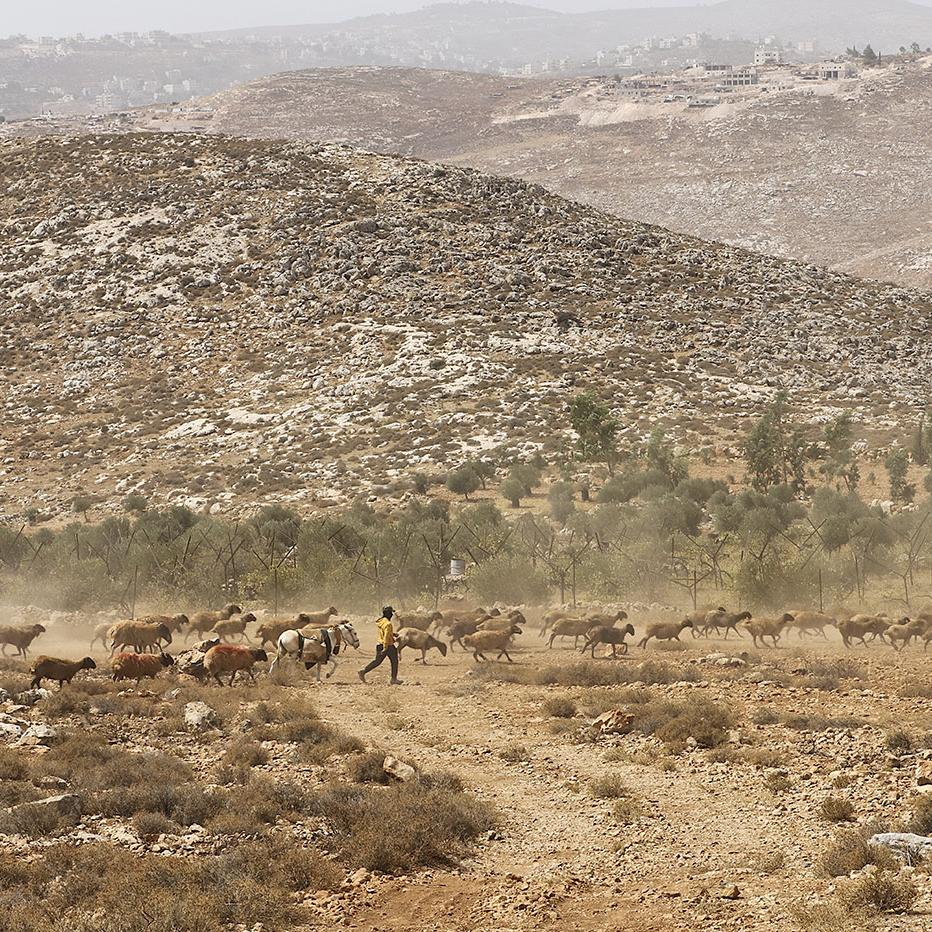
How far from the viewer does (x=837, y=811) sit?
1159 centimetres

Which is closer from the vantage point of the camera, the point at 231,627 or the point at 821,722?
the point at 821,722

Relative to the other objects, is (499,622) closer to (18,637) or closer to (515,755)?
(515,755)

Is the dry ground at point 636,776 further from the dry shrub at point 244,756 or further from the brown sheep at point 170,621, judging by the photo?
the brown sheep at point 170,621

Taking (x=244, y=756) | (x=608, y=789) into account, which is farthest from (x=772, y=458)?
(x=244, y=756)

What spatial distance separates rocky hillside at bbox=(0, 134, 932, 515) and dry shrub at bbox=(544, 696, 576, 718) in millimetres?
21333

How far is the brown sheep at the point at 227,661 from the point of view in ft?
59.2

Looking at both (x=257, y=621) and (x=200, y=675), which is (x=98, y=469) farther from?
(x=200, y=675)

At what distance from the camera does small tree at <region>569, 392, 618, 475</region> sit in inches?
1499

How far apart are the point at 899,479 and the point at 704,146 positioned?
393 ft

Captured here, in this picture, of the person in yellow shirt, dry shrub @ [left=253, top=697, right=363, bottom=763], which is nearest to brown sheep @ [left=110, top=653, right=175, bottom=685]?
dry shrub @ [left=253, top=697, right=363, bottom=763]

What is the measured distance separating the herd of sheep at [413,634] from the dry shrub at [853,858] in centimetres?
915

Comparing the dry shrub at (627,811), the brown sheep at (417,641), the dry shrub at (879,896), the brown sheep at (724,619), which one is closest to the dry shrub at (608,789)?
the dry shrub at (627,811)

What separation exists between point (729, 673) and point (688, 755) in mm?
4165

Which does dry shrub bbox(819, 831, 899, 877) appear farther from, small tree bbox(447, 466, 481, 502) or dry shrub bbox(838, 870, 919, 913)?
small tree bbox(447, 466, 481, 502)
